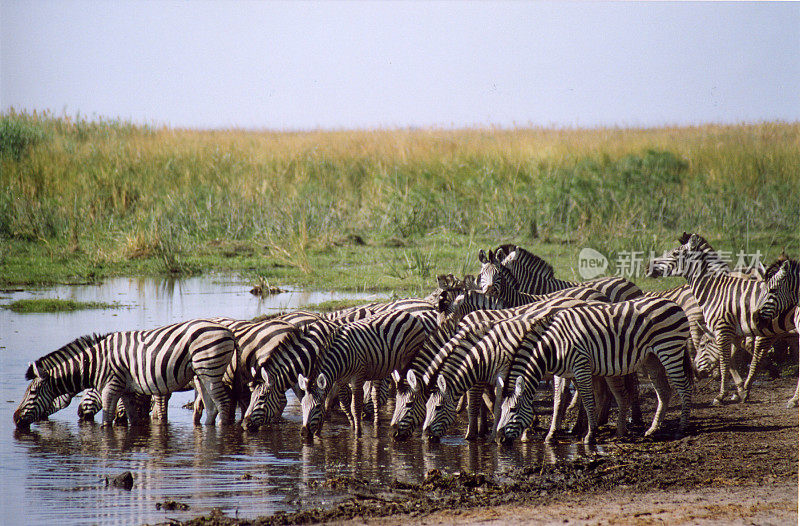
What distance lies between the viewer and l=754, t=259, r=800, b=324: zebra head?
8.91m

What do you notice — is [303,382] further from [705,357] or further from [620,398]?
[705,357]

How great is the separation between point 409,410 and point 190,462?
6.17 feet

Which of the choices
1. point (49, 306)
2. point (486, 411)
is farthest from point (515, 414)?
point (49, 306)

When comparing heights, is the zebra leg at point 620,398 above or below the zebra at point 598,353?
below

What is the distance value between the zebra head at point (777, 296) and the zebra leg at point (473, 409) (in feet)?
10.1

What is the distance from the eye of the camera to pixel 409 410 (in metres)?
7.77

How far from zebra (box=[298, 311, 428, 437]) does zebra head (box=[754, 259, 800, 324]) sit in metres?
3.34

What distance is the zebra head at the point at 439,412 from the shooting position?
7.64m

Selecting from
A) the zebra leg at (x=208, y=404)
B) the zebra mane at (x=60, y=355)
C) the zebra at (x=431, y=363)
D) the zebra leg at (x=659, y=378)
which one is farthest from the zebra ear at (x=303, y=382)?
the zebra leg at (x=659, y=378)

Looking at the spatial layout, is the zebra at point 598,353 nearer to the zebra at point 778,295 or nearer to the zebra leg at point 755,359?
the zebra leg at point 755,359

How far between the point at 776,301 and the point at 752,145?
1192 centimetres

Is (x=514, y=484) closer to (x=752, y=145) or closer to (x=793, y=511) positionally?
(x=793, y=511)

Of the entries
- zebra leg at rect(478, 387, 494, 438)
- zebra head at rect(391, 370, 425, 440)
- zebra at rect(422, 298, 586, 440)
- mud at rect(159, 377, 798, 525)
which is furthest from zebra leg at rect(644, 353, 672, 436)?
zebra head at rect(391, 370, 425, 440)

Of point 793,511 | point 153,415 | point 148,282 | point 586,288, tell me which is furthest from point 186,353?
point 148,282
